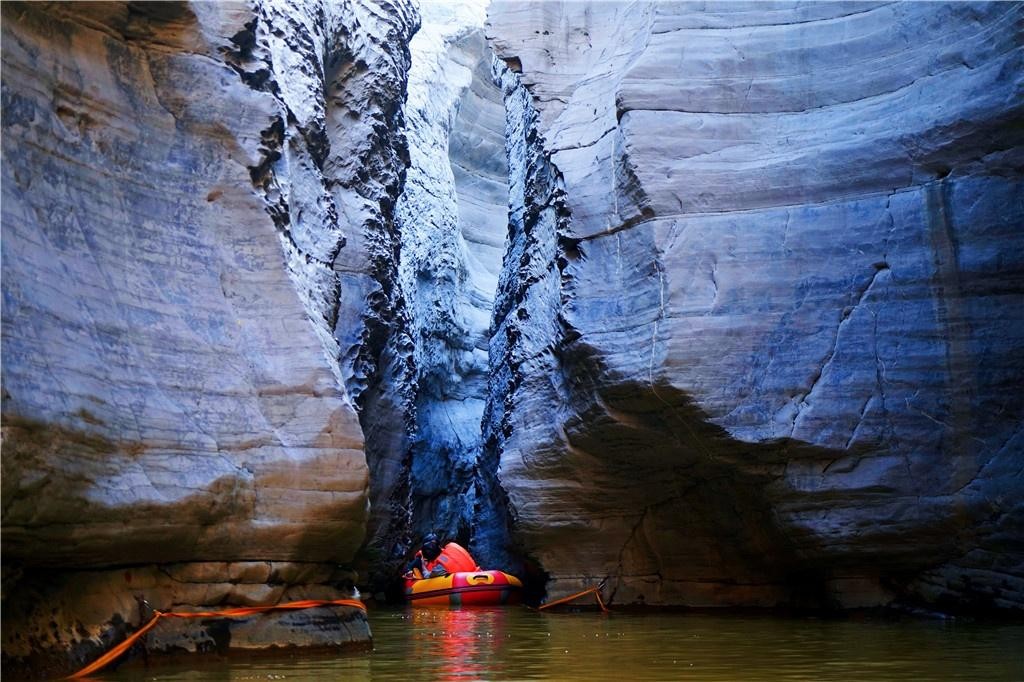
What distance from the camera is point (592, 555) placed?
415 inches

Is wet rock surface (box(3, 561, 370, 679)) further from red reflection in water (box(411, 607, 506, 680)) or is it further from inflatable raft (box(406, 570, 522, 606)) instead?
inflatable raft (box(406, 570, 522, 606))

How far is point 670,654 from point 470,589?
702 cm

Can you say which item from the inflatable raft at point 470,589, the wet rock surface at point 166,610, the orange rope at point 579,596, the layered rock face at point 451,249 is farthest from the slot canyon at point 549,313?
the layered rock face at point 451,249

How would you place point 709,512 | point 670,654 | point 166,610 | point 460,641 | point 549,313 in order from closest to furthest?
point 166,610, point 670,654, point 460,641, point 709,512, point 549,313

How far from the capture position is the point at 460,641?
6.84 meters

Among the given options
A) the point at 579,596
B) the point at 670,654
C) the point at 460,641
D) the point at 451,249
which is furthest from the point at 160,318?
the point at 451,249

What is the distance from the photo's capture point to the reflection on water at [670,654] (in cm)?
454

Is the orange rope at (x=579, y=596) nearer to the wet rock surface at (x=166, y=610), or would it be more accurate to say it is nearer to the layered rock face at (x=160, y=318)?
the wet rock surface at (x=166, y=610)

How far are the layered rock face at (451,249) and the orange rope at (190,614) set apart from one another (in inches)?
343

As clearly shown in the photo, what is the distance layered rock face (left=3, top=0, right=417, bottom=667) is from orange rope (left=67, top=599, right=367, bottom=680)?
0.09 meters

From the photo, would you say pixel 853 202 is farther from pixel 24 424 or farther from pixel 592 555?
pixel 24 424

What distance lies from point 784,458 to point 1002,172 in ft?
9.83

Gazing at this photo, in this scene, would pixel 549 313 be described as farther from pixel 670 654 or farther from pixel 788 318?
pixel 670 654

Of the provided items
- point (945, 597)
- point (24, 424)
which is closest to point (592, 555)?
point (945, 597)
